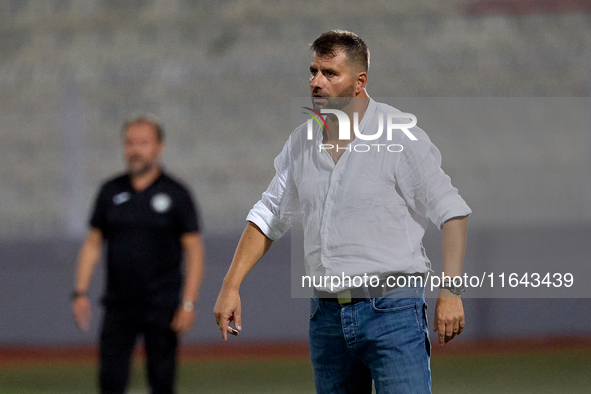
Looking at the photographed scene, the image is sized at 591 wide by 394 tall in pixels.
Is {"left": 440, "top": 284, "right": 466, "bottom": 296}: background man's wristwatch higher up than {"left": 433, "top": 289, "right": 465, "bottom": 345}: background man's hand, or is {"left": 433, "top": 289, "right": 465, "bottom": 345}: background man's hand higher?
{"left": 440, "top": 284, "right": 466, "bottom": 296}: background man's wristwatch

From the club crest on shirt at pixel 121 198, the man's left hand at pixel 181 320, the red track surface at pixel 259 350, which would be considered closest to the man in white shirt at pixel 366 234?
the man's left hand at pixel 181 320

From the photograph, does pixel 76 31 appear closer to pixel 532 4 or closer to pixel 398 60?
pixel 398 60

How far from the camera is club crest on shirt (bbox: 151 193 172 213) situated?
3855 millimetres

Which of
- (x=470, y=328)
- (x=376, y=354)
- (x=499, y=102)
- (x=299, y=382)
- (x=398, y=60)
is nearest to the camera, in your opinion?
(x=376, y=354)

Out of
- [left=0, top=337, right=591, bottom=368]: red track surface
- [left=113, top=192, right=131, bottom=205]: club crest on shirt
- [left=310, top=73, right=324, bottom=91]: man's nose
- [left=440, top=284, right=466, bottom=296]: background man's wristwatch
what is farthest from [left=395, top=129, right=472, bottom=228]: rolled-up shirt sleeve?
[left=0, top=337, right=591, bottom=368]: red track surface

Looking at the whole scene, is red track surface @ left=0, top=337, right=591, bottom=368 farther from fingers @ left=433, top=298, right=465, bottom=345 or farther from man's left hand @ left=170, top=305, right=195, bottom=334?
fingers @ left=433, top=298, right=465, bottom=345

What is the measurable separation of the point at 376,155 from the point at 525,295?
544cm

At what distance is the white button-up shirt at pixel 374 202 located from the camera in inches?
86.2

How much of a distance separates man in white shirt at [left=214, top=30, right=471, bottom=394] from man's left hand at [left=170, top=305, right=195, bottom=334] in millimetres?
1527

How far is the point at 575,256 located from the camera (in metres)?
7.36

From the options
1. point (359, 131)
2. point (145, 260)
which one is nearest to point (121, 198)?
point (145, 260)

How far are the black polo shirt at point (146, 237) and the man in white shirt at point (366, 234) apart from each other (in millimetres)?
1567

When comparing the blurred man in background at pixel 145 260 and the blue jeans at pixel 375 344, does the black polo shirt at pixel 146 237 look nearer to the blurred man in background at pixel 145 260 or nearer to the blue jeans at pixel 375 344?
the blurred man in background at pixel 145 260

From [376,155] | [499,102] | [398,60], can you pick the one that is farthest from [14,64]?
[376,155]
